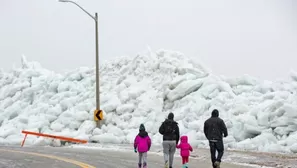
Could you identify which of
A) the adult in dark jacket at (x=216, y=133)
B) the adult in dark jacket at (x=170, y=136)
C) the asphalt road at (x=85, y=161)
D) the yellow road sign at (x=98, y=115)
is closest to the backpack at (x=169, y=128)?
the adult in dark jacket at (x=170, y=136)

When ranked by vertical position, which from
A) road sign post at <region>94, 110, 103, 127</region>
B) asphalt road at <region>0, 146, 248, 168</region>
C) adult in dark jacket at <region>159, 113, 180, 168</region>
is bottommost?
asphalt road at <region>0, 146, 248, 168</region>

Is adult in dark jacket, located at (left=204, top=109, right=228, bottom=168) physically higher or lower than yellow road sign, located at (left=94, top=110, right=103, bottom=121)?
lower

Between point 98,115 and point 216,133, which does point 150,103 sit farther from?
point 216,133

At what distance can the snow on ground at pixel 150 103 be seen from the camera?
844 inches

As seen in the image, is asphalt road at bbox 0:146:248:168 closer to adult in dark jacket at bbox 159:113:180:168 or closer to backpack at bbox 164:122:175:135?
adult in dark jacket at bbox 159:113:180:168

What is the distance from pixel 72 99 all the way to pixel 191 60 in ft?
28.3

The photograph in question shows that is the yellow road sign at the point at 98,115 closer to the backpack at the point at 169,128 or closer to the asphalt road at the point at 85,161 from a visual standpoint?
the asphalt road at the point at 85,161

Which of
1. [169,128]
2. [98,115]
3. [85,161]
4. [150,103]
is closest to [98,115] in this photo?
[98,115]

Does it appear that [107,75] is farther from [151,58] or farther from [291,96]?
[291,96]

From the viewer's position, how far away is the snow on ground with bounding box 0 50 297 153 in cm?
2144

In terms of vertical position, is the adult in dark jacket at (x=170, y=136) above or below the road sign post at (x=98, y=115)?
→ below

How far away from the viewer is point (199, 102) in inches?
1016

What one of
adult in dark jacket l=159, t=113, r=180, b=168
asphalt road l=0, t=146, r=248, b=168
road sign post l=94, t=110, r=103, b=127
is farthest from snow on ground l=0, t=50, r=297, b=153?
adult in dark jacket l=159, t=113, r=180, b=168

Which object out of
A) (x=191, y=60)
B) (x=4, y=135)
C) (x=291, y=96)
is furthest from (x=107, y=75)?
(x=291, y=96)
